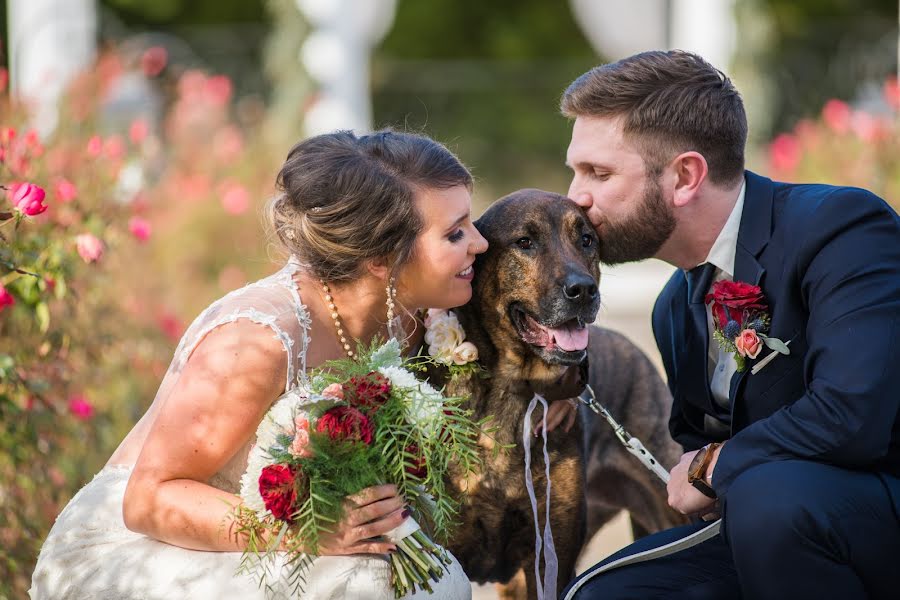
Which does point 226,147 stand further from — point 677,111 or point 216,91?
point 677,111

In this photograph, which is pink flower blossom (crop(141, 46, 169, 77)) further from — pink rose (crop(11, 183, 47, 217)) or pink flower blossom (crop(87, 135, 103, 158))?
pink rose (crop(11, 183, 47, 217))

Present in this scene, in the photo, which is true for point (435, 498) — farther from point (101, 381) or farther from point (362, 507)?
point (101, 381)

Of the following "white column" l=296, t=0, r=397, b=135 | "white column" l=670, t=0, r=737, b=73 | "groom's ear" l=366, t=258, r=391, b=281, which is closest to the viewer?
"groom's ear" l=366, t=258, r=391, b=281

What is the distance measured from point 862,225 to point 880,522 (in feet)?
2.54

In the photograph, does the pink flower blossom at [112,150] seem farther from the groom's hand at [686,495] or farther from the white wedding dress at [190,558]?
the groom's hand at [686,495]

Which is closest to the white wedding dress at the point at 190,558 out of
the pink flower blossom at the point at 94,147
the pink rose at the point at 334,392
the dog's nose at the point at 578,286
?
the pink rose at the point at 334,392

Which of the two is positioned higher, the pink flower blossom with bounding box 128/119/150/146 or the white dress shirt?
the pink flower blossom with bounding box 128/119/150/146

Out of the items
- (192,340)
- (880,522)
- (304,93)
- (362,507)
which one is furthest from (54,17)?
(880,522)

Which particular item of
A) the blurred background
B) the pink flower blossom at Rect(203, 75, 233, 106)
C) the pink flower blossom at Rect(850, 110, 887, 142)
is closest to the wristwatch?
the blurred background

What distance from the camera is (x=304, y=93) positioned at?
44.4 feet

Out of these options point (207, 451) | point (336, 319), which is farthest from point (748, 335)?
point (207, 451)

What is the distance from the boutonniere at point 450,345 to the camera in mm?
3654

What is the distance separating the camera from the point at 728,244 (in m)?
3.44

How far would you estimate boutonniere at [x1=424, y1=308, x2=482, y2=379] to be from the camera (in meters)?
3.65
